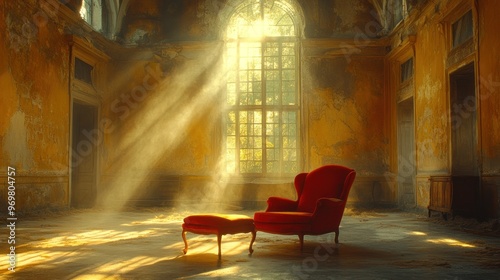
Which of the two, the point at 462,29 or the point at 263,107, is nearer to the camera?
the point at 462,29

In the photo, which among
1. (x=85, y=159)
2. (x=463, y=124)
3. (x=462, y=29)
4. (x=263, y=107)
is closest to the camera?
(x=462, y=29)

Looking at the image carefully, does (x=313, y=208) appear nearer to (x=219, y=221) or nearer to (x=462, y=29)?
(x=219, y=221)

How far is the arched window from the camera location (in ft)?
41.6

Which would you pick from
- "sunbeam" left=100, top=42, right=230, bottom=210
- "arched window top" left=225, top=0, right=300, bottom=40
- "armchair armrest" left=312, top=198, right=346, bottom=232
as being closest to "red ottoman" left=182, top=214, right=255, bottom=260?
"armchair armrest" left=312, top=198, right=346, bottom=232

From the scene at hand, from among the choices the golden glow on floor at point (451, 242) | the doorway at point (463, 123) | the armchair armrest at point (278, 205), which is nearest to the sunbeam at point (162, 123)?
the doorway at point (463, 123)

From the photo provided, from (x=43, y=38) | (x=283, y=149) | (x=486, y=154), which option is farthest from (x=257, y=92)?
(x=486, y=154)

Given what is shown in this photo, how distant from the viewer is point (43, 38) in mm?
9734

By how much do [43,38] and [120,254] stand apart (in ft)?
20.5

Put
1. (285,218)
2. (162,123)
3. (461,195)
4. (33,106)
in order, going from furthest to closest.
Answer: (162,123) < (33,106) < (461,195) < (285,218)

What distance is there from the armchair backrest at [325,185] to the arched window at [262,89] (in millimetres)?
6419

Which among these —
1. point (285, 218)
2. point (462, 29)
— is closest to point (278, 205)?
point (285, 218)

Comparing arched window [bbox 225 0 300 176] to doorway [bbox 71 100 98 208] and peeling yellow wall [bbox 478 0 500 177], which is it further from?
peeling yellow wall [bbox 478 0 500 177]

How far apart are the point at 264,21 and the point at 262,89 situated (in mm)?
1812

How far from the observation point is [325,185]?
19.8ft
